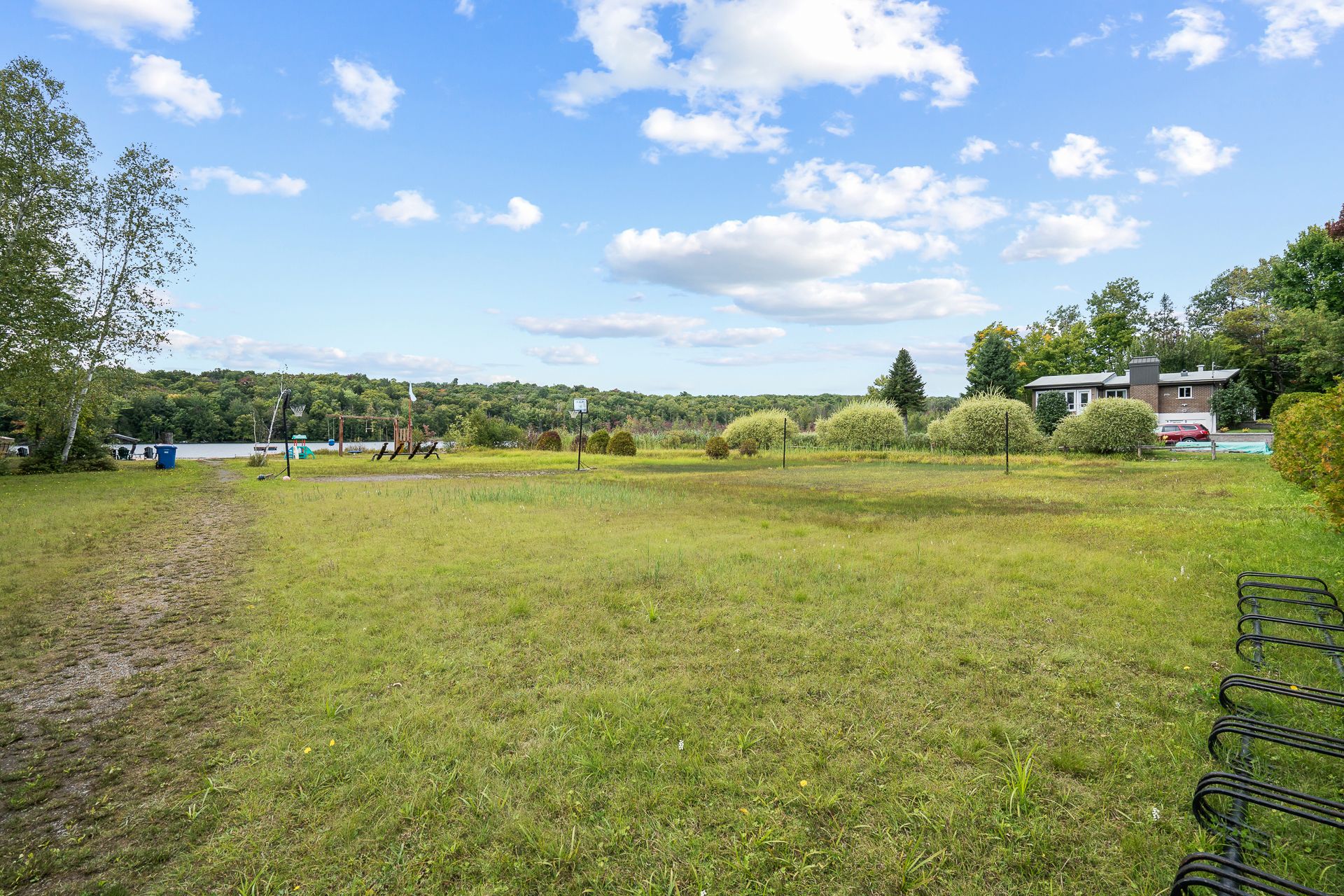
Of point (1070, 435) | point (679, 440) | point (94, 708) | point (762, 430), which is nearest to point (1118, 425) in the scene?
point (1070, 435)

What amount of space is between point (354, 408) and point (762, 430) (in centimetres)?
3674

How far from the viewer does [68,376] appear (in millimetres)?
19625

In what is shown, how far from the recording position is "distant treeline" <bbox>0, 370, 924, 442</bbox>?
46.1 m

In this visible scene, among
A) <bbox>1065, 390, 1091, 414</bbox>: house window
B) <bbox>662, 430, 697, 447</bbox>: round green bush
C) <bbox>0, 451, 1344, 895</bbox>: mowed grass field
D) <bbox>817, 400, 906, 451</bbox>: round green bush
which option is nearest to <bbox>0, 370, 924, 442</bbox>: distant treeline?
<bbox>662, 430, 697, 447</bbox>: round green bush

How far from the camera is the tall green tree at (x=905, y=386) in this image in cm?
4478

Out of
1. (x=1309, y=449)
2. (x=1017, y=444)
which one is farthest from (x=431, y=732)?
(x=1017, y=444)

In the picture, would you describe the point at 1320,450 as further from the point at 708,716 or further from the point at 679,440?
the point at 679,440

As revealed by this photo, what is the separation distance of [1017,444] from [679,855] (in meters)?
30.4

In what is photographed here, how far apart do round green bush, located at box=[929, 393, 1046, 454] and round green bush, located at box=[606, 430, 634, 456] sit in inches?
647

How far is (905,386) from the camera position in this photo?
148 feet

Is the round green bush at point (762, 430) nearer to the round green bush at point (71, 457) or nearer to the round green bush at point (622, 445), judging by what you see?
the round green bush at point (622, 445)

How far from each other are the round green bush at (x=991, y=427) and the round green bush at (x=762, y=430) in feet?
28.9

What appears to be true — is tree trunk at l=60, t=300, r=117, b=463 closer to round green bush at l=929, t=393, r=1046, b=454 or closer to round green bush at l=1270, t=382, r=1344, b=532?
round green bush at l=1270, t=382, r=1344, b=532

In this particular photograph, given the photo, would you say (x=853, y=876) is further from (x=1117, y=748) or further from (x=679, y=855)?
(x=1117, y=748)
